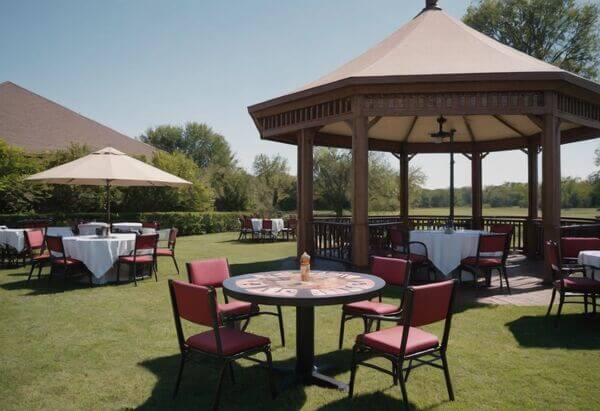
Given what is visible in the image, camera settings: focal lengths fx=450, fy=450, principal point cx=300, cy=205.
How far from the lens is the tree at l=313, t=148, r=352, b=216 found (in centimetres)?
3394

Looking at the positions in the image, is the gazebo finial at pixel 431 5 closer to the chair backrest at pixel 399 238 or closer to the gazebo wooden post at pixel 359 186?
the gazebo wooden post at pixel 359 186


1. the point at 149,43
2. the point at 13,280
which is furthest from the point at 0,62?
the point at 13,280

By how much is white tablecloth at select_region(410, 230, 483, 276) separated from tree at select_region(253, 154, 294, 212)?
21065 millimetres

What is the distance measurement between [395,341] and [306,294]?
0.75 meters

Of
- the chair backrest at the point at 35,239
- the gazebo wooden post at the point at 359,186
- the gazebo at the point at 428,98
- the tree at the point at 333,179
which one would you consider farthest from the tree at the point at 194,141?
the gazebo wooden post at the point at 359,186

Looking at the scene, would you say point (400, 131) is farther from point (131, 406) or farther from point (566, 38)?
point (566, 38)

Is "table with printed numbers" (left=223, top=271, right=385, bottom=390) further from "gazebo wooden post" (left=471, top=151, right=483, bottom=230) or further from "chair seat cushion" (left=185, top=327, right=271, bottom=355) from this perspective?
"gazebo wooden post" (left=471, top=151, right=483, bottom=230)

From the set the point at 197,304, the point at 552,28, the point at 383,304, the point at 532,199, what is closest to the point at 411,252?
the point at 383,304

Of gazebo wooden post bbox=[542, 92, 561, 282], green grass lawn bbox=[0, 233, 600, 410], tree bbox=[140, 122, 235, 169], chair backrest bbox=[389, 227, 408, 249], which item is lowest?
green grass lawn bbox=[0, 233, 600, 410]

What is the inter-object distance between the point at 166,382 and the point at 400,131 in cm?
1108

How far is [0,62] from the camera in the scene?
20812 mm

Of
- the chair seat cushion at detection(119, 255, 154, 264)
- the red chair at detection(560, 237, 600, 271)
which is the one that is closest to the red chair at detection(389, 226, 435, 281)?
the red chair at detection(560, 237, 600, 271)

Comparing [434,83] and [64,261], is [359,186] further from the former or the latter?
[64,261]

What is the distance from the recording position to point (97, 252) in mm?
8438
